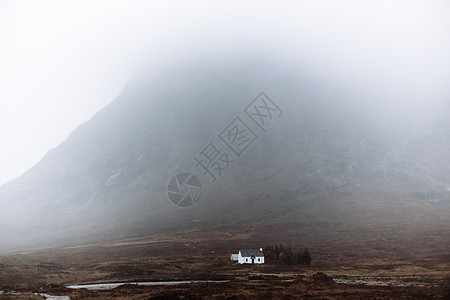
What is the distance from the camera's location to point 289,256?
268ft

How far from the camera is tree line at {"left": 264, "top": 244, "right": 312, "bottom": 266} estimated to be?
79312 millimetres

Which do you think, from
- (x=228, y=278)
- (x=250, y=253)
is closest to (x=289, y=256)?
(x=250, y=253)

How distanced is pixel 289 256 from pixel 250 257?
10245 mm

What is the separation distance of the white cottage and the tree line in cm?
568

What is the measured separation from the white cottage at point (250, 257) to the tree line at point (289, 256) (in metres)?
5.68

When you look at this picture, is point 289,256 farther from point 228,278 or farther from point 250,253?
point 228,278

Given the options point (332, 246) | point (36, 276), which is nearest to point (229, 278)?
point (36, 276)

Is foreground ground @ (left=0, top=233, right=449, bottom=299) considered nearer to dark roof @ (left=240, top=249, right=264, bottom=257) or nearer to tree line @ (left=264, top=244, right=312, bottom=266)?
tree line @ (left=264, top=244, right=312, bottom=266)

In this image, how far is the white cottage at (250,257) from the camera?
257 ft

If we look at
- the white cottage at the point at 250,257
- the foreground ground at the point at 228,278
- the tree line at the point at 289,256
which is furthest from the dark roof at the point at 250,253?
the tree line at the point at 289,256

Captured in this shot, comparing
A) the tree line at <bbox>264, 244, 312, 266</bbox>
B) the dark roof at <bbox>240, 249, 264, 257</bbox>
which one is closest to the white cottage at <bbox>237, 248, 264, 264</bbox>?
the dark roof at <bbox>240, 249, 264, 257</bbox>

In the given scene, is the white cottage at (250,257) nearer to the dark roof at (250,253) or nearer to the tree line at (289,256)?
the dark roof at (250,253)

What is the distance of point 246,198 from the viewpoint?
652 feet

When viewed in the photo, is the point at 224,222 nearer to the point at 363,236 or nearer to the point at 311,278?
the point at 363,236
